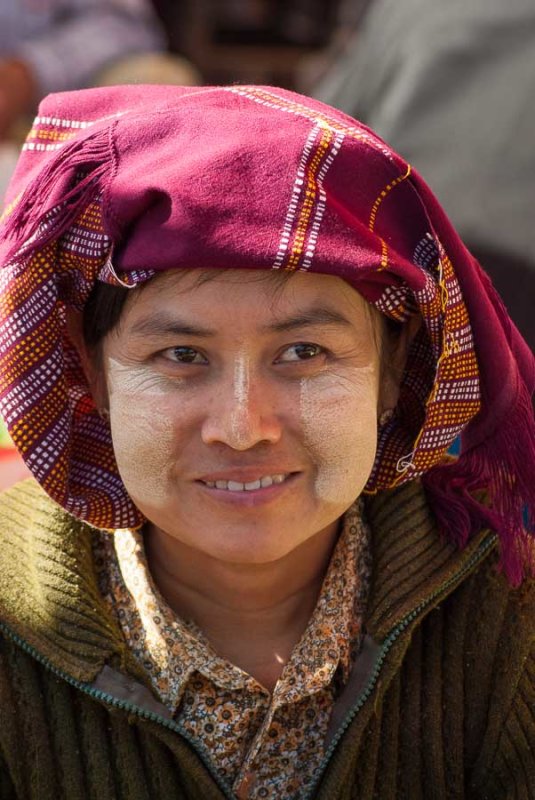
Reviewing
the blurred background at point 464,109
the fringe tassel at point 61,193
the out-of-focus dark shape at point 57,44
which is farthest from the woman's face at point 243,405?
the out-of-focus dark shape at point 57,44

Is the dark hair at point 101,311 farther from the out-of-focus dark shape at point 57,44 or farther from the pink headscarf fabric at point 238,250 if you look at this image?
the out-of-focus dark shape at point 57,44

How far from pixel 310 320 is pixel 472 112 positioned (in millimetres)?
1388

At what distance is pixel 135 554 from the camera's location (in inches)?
78.1

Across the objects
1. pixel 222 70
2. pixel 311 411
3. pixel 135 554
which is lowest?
pixel 222 70

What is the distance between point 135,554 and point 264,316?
543 mm

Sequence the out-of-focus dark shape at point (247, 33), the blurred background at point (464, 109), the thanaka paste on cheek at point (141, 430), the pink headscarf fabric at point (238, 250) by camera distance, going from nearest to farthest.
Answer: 1. the pink headscarf fabric at point (238, 250)
2. the thanaka paste on cheek at point (141, 430)
3. the blurred background at point (464, 109)
4. the out-of-focus dark shape at point (247, 33)

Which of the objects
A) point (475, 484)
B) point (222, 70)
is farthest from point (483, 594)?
point (222, 70)

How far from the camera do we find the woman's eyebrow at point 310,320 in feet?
5.50

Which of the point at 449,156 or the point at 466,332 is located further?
the point at 449,156

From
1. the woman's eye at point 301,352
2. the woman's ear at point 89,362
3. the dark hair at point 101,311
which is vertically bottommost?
the woman's ear at point 89,362

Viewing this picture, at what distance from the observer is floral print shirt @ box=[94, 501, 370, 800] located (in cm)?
188

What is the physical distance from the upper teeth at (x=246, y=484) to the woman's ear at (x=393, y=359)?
27cm

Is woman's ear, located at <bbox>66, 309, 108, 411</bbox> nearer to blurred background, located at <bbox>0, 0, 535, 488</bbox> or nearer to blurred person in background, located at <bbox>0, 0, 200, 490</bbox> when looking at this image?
blurred background, located at <bbox>0, 0, 535, 488</bbox>

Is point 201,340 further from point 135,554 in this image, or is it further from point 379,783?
point 379,783
